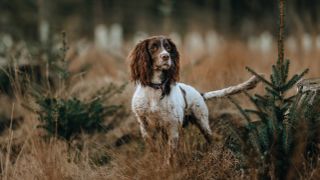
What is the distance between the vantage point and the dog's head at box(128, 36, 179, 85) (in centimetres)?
575

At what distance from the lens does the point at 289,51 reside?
38.2 feet

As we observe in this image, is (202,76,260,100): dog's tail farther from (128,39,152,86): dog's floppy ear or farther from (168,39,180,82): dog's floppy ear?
(128,39,152,86): dog's floppy ear

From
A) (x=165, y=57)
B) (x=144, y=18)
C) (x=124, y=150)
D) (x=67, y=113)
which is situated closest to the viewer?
(x=165, y=57)

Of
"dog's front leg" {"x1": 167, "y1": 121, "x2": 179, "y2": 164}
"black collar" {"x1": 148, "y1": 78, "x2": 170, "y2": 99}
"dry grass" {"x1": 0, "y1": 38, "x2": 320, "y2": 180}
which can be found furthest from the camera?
"black collar" {"x1": 148, "y1": 78, "x2": 170, "y2": 99}

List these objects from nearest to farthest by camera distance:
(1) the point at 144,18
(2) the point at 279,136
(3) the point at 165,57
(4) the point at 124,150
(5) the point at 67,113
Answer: (2) the point at 279,136 → (3) the point at 165,57 → (4) the point at 124,150 → (5) the point at 67,113 → (1) the point at 144,18

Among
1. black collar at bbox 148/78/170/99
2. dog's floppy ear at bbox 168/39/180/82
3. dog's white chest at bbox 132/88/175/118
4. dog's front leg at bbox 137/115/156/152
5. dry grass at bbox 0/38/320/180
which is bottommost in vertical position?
dry grass at bbox 0/38/320/180

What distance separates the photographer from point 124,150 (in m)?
6.37

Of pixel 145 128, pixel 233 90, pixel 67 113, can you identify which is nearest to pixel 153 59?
pixel 145 128

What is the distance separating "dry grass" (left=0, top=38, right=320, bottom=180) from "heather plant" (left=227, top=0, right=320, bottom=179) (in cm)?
11

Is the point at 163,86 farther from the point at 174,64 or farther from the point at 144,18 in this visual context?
the point at 144,18

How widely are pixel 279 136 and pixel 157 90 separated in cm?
110

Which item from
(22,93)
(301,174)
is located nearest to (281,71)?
(301,174)

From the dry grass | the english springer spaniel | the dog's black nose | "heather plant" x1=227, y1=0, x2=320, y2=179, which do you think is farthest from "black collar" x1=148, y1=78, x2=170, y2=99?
"heather plant" x1=227, y1=0, x2=320, y2=179

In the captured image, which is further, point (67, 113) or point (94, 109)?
point (94, 109)
